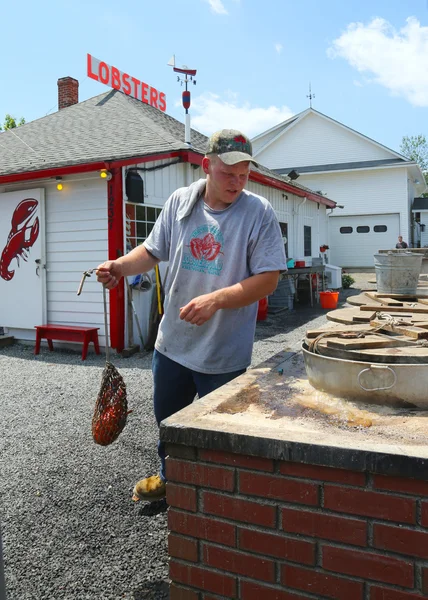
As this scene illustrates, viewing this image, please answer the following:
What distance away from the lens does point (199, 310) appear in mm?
2180

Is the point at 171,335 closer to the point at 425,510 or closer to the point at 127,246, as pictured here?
the point at 425,510

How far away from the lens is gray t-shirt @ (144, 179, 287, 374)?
2.51 m

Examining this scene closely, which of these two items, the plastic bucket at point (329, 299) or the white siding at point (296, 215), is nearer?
the plastic bucket at point (329, 299)

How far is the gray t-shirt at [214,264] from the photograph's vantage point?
8.22 feet

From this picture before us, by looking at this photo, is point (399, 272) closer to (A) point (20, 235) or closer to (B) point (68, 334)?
(B) point (68, 334)

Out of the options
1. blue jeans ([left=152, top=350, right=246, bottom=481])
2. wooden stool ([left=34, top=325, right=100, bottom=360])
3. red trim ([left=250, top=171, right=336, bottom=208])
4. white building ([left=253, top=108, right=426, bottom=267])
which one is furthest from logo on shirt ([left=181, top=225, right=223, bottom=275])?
white building ([left=253, top=108, right=426, bottom=267])

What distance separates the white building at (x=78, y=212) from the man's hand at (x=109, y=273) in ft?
16.4

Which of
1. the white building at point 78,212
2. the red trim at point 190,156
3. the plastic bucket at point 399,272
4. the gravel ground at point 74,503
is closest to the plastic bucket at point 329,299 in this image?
the white building at point 78,212

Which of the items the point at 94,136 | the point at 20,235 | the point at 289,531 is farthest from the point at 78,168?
the point at 289,531

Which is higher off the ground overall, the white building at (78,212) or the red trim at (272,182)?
the red trim at (272,182)

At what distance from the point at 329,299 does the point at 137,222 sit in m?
5.98

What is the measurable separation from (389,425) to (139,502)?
190 cm

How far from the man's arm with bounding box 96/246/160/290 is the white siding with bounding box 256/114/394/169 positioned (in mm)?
23936

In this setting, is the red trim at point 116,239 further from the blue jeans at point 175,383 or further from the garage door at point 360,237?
the garage door at point 360,237
